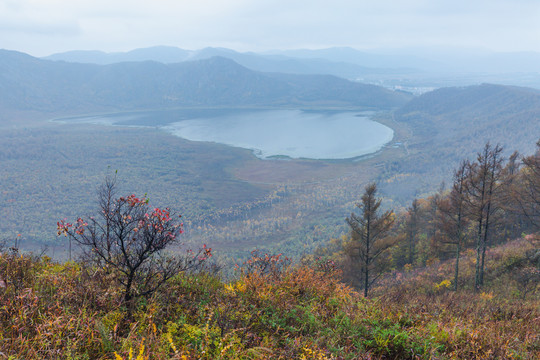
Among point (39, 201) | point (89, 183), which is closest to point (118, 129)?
point (89, 183)

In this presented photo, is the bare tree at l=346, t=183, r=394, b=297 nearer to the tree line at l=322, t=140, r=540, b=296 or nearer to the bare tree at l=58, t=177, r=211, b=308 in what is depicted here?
the tree line at l=322, t=140, r=540, b=296

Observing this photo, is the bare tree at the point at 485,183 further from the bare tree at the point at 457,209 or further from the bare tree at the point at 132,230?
the bare tree at the point at 132,230

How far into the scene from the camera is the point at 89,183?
105m

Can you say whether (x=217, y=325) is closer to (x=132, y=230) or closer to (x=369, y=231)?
(x=132, y=230)

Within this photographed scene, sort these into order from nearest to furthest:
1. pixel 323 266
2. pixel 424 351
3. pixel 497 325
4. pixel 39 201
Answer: pixel 424 351
pixel 497 325
pixel 323 266
pixel 39 201

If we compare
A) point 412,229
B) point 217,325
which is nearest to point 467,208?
point 217,325

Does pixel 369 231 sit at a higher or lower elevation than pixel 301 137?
lower

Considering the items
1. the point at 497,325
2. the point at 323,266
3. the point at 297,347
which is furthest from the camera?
the point at 323,266

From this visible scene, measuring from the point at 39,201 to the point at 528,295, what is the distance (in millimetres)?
108306

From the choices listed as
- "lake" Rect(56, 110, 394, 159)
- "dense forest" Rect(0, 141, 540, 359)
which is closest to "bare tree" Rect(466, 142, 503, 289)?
"dense forest" Rect(0, 141, 540, 359)

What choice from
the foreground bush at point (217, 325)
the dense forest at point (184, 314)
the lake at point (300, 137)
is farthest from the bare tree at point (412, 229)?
the lake at point (300, 137)

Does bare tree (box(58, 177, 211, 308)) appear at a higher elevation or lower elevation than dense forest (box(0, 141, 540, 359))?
higher

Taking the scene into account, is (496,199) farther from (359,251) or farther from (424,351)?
(424,351)

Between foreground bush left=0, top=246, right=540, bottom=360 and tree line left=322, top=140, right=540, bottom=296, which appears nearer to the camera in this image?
foreground bush left=0, top=246, right=540, bottom=360
